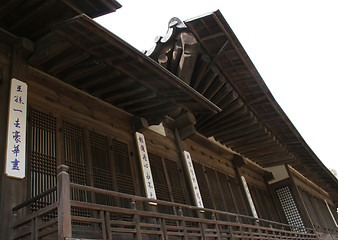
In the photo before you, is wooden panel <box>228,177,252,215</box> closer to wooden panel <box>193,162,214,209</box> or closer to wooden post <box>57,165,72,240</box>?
wooden panel <box>193,162,214,209</box>

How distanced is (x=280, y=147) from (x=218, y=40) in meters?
6.74

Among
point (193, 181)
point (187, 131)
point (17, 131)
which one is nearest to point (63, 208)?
point (17, 131)

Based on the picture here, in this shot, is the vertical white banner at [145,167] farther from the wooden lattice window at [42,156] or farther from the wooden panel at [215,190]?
the wooden panel at [215,190]

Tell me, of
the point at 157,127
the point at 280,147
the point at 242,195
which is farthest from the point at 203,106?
the point at 280,147

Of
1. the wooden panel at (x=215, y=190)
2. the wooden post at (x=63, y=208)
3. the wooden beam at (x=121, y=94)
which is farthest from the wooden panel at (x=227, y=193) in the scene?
the wooden post at (x=63, y=208)

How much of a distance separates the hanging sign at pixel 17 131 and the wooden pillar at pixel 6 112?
0.12 metres

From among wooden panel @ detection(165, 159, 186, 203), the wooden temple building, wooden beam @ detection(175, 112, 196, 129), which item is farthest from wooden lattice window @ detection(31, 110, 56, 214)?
wooden beam @ detection(175, 112, 196, 129)

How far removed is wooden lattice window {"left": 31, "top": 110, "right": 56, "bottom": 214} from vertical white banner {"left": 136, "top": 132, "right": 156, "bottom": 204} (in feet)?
7.64

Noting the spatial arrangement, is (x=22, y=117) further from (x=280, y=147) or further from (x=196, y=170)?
(x=280, y=147)

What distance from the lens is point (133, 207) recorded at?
5.07 meters

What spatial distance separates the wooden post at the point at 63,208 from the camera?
3631 mm

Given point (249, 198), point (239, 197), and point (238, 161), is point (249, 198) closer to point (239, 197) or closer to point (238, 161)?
point (239, 197)

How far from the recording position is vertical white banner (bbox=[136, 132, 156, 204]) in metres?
7.45

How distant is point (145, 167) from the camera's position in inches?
305
